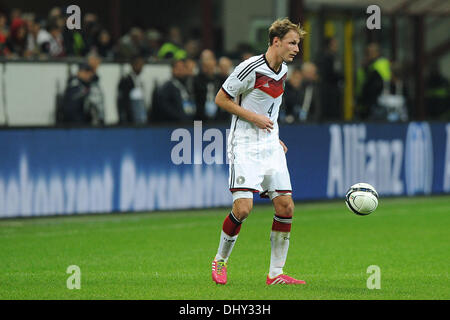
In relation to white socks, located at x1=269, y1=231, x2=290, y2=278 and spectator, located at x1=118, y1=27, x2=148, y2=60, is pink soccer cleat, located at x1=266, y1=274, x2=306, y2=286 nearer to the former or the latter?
white socks, located at x1=269, y1=231, x2=290, y2=278

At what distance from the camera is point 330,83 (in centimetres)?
2008

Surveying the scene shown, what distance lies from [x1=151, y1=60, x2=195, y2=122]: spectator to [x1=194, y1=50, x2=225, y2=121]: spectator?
0.92ft

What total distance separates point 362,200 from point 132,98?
763 cm

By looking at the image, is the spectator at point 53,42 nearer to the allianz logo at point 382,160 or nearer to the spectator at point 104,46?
the spectator at point 104,46

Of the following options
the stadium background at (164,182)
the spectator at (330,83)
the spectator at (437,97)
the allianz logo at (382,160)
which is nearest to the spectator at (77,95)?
the stadium background at (164,182)

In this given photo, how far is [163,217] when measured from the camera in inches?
592

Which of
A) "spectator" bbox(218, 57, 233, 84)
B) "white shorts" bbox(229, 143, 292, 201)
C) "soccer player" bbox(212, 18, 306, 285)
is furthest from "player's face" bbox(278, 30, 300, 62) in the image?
"spectator" bbox(218, 57, 233, 84)

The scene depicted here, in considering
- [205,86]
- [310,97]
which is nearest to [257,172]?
[205,86]

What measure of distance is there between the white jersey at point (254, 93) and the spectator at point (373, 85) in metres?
10.9

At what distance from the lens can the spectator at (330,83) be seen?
65.2ft

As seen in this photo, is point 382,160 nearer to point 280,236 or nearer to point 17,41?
point 17,41

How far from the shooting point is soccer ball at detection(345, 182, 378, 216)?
9086 mm
